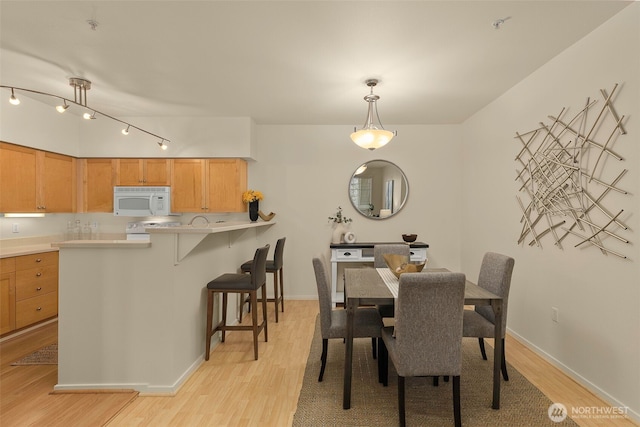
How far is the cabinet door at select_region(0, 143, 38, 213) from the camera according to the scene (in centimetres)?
358

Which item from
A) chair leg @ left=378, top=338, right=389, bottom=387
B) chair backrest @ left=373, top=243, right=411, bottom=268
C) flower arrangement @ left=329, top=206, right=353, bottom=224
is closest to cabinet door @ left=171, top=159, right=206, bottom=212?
flower arrangement @ left=329, top=206, right=353, bottom=224

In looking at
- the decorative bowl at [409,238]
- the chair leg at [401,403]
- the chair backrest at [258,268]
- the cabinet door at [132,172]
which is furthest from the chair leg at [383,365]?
the cabinet door at [132,172]

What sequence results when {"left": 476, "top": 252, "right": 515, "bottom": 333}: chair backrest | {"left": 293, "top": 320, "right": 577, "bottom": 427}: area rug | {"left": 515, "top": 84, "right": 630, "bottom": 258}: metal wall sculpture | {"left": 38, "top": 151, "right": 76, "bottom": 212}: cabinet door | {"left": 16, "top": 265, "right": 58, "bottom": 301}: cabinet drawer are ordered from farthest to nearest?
1. {"left": 38, "top": 151, "right": 76, "bottom": 212}: cabinet door
2. {"left": 16, "top": 265, "right": 58, "bottom": 301}: cabinet drawer
3. {"left": 476, "top": 252, "right": 515, "bottom": 333}: chair backrest
4. {"left": 515, "top": 84, "right": 630, "bottom": 258}: metal wall sculpture
5. {"left": 293, "top": 320, "right": 577, "bottom": 427}: area rug

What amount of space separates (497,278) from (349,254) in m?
2.27

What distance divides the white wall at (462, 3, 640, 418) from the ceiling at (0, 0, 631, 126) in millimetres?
211

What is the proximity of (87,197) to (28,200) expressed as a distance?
2.56 feet

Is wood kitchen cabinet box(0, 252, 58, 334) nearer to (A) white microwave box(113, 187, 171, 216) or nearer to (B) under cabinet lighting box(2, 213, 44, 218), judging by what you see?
(B) under cabinet lighting box(2, 213, 44, 218)

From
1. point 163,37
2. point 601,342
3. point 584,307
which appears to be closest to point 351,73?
point 163,37

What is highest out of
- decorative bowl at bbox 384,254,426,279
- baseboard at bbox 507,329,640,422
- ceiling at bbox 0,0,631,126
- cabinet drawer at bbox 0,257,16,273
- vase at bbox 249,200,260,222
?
ceiling at bbox 0,0,631,126

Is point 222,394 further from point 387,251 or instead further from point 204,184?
point 204,184

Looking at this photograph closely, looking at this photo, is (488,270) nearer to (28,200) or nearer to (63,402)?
(63,402)

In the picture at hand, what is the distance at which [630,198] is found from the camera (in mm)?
2156

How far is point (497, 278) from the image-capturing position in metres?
2.53

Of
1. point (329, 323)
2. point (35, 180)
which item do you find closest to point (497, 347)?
point (329, 323)
